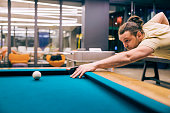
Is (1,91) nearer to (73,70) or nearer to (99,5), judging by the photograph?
(73,70)

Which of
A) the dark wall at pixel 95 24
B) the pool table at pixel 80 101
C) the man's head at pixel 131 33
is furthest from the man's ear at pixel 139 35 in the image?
the dark wall at pixel 95 24

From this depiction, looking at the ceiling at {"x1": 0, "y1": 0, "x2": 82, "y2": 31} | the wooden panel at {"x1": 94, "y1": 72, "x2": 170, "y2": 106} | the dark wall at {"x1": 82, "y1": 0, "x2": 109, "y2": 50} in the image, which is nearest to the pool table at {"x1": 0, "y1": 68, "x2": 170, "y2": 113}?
the wooden panel at {"x1": 94, "y1": 72, "x2": 170, "y2": 106}

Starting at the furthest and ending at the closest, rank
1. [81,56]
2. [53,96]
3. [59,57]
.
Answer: [59,57] → [81,56] → [53,96]

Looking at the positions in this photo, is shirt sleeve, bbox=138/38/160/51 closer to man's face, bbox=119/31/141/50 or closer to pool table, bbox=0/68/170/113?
man's face, bbox=119/31/141/50

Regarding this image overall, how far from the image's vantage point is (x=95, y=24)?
21.6 feet

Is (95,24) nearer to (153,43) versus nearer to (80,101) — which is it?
(153,43)

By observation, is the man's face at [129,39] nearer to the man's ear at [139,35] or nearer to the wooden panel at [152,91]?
the man's ear at [139,35]

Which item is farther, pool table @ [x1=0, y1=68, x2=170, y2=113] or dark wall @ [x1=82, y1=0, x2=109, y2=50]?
dark wall @ [x1=82, y1=0, x2=109, y2=50]

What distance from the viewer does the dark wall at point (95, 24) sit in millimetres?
6479

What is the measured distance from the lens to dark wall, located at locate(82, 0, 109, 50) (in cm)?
648

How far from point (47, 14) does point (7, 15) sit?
7.04 ft

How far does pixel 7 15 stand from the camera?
21.7 ft

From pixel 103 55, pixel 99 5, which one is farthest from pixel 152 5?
pixel 103 55

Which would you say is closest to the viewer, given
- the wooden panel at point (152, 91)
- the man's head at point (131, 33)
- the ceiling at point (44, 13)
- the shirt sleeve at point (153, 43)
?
the wooden panel at point (152, 91)
